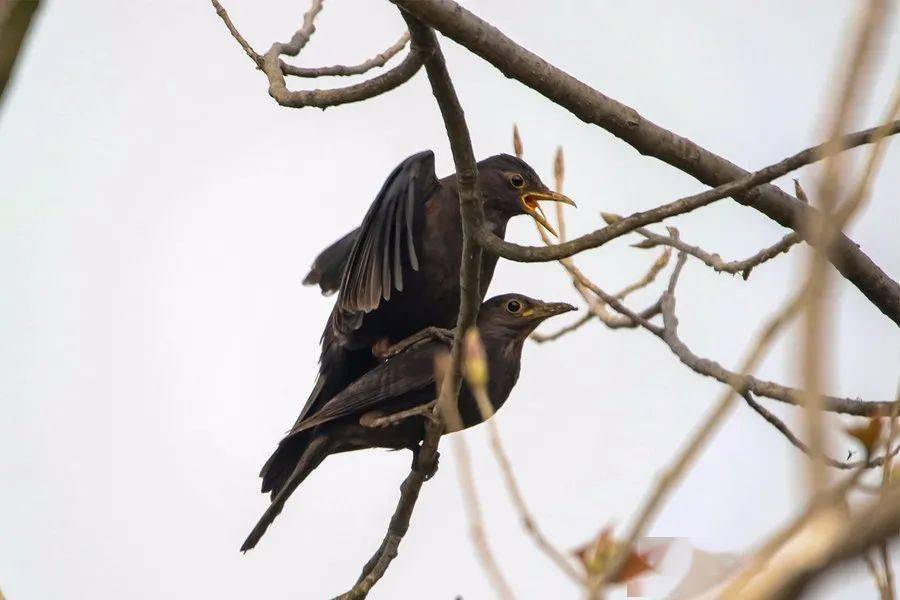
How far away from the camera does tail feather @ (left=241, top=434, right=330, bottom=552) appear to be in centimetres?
581

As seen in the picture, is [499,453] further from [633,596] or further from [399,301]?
[399,301]

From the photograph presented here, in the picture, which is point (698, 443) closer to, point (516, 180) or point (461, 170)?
point (461, 170)

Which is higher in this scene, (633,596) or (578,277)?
(578,277)

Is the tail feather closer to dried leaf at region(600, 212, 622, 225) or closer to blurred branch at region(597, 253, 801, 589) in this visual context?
dried leaf at region(600, 212, 622, 225)

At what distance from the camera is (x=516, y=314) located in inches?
245

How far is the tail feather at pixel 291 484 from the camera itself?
5809 mm

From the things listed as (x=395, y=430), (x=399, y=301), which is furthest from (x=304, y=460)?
(x=399, y=301)

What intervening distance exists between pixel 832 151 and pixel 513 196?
4.97m

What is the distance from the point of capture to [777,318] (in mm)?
1597

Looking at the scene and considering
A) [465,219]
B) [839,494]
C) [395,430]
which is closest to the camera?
[839,494]

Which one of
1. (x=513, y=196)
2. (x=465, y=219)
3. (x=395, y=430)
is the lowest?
(x=395, y=430)

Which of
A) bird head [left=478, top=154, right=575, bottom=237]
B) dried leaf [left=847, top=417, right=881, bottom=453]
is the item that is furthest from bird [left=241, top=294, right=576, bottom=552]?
dried leaf [left=847, top=417, right=881, bottom=453]

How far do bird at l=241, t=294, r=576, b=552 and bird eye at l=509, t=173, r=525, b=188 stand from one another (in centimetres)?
85

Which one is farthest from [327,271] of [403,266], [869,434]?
[869,434]
